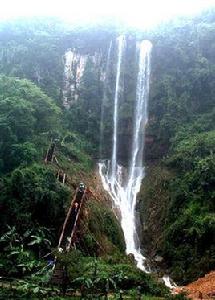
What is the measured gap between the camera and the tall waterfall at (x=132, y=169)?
103ft

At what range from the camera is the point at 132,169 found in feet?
129

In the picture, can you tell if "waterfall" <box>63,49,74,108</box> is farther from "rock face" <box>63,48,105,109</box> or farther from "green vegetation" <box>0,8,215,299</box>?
"green vegetation" <box>0,8,215,299</box>

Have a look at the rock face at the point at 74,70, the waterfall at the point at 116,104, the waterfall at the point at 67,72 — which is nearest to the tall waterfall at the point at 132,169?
the waterfall at the point at 116,104

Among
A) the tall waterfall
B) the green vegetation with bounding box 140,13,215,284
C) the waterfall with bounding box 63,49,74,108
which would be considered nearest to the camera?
the green vegetation with bounding box 140,13,215,284

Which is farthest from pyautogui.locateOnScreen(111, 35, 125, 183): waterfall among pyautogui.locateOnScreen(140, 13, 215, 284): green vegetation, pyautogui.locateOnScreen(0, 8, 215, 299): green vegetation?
pyautogui.locateOnScreen(140, 13, 215, 284): green vegetation

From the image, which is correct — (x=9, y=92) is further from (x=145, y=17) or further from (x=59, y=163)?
(x=145, y=17)

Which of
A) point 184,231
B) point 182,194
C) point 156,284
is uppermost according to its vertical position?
point 182,194

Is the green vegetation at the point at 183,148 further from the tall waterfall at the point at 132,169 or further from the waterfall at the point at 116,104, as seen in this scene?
the waterfall at the point at 116,104

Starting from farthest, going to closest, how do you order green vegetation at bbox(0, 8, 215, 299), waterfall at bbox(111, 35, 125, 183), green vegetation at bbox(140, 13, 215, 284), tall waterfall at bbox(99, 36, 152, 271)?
waterfall at bbox(111, 35, 125, 183) → tall waterfall at bbox(99, 36, 152, 271) → green vegetation at bbox(140, 13, 215, 284) → green vegetation at bbox(0, 8, 215, 299)

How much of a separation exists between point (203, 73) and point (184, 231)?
59.4ft

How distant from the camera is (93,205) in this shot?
28.9 metres

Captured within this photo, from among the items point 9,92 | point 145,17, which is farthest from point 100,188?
point 145,17

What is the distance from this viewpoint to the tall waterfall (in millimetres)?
31312


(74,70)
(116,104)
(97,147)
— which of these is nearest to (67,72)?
(74,70)
